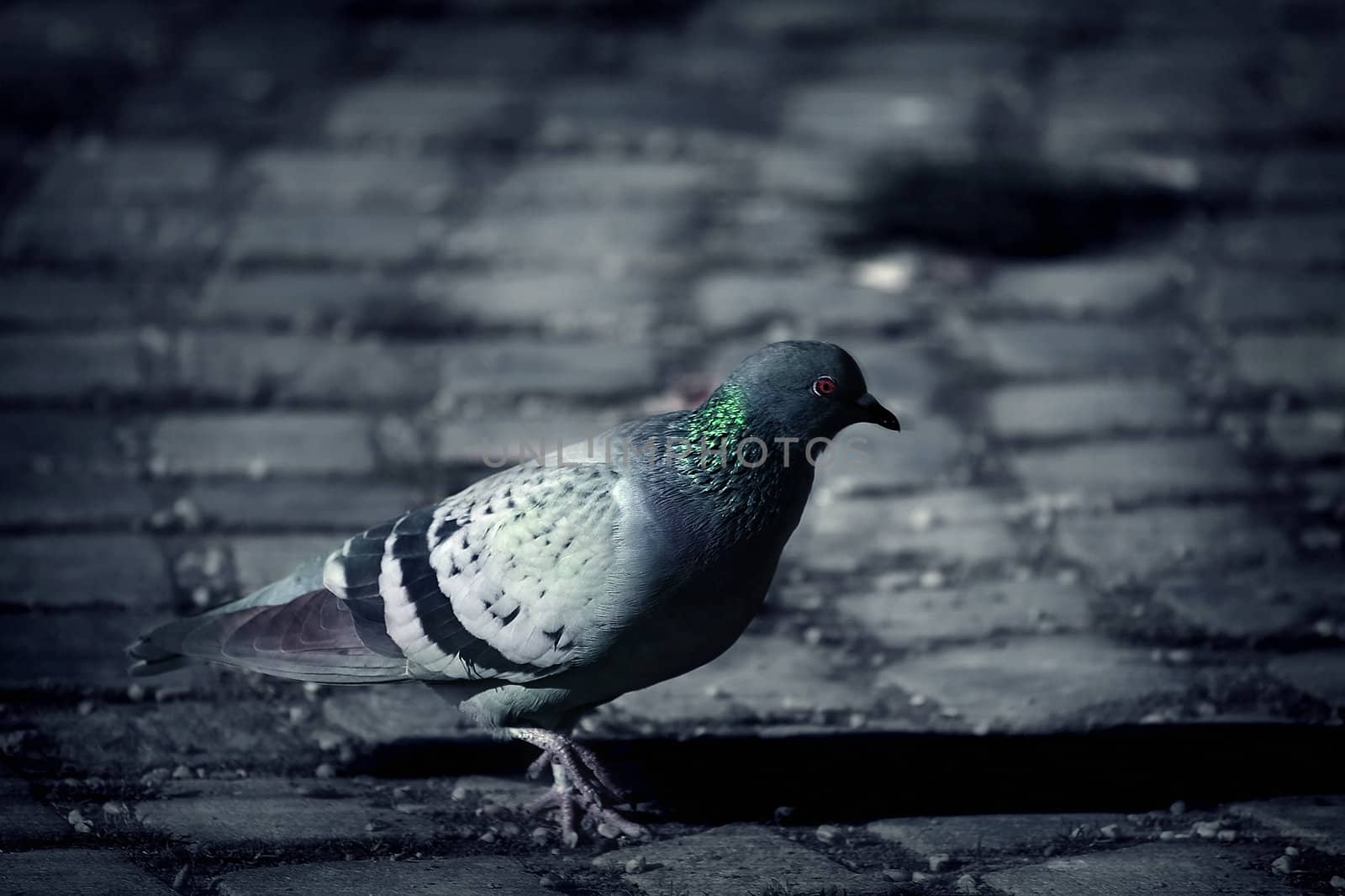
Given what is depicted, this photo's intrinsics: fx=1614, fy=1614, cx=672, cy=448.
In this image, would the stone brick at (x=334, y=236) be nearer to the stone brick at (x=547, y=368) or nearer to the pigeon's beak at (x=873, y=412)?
the stone brick at (x=547, y=368)

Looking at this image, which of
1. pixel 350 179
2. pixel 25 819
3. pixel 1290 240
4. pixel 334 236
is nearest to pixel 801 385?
pixel 25 819

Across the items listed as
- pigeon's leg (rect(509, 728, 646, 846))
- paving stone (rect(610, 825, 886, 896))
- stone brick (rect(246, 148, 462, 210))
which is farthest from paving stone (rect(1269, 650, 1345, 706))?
stone brick (rect(246, 148, 462, 210))

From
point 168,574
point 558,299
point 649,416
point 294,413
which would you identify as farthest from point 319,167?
point 649,416

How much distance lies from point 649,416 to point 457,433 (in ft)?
5.87

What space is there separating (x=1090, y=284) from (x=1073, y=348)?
59 cm

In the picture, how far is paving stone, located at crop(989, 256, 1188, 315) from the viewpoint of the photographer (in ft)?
18.1

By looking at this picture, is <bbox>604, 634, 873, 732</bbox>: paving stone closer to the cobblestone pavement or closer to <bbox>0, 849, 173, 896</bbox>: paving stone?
the cobblestone pavement

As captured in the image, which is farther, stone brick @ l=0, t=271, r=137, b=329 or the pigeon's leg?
stone brick @ l=0, t=271, r=137, b=329

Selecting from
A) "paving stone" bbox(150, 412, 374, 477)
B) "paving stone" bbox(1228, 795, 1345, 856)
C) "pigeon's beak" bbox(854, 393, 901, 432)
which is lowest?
"paving stone" bbox(1228, 795, 1345, 856)

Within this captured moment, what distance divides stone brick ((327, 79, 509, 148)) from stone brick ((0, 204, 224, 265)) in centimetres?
102

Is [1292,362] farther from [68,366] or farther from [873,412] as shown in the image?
[68,366]

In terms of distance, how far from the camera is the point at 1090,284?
18.6ft

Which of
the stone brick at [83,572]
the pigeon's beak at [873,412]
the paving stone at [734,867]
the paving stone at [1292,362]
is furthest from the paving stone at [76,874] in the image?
the paving stone at [1292,362]

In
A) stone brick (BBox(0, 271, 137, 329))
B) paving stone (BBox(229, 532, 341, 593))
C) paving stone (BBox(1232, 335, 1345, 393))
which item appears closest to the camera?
paving stone (BBox(229, 532, 341, 593))
